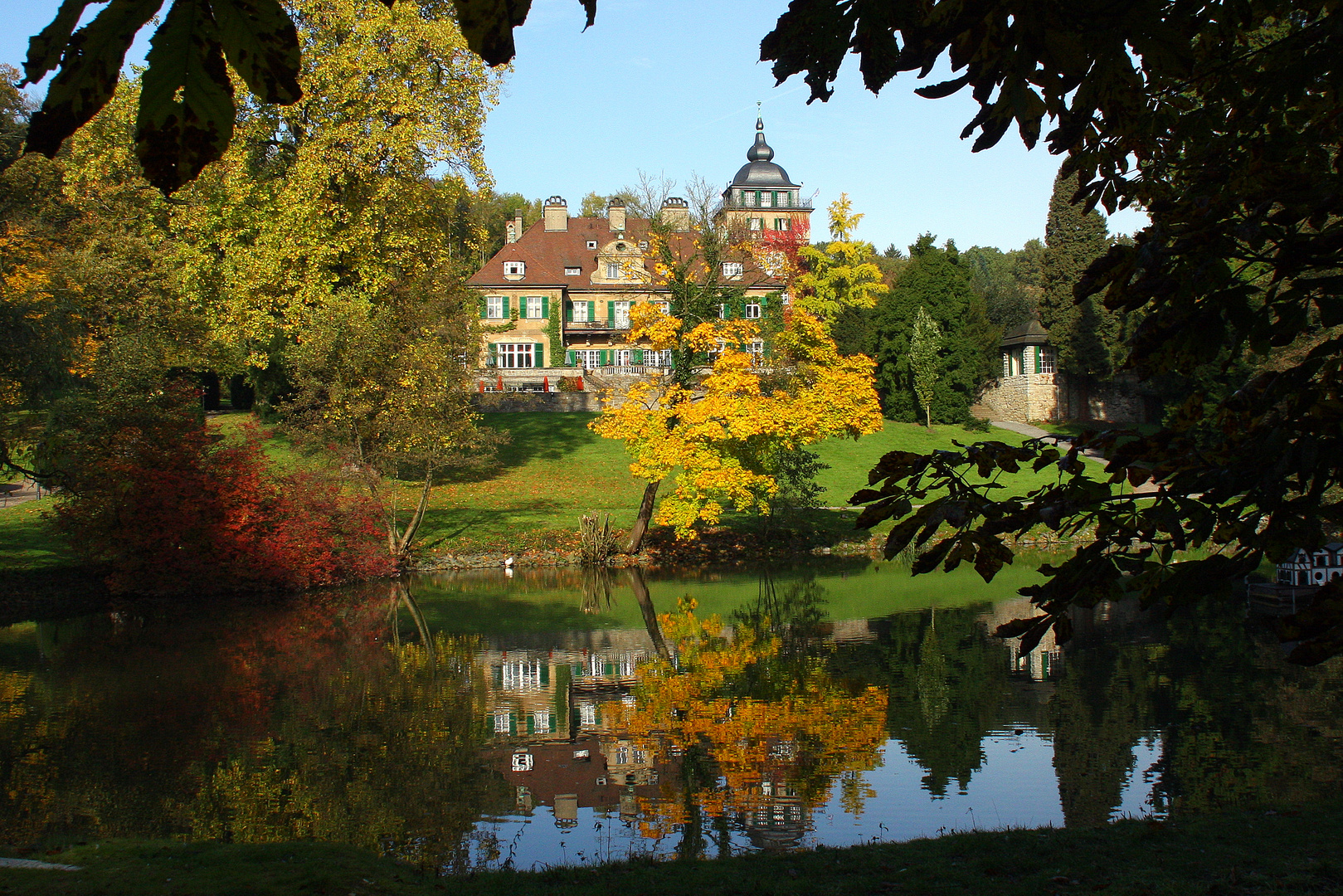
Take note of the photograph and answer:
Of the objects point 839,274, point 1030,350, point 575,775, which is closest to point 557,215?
point 839,274

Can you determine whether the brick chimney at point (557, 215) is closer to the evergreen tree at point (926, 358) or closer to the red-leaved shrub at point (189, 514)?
the evergreen tree at point (926, 358)

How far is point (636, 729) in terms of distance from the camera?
10773mm

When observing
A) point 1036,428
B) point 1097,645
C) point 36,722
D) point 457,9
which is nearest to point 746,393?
point 1097,645

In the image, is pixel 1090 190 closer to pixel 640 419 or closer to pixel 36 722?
pixel 36 722

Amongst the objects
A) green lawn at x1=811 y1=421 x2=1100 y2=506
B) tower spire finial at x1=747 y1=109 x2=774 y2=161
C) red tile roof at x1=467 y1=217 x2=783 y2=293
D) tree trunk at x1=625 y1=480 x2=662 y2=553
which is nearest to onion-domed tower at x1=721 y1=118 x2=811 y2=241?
tower spire finial at x1=747 y1=109 x2=774 y2=161

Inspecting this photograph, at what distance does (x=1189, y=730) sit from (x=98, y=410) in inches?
759

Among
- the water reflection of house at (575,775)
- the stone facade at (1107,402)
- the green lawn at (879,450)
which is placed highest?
the stone facade at (1107,402)

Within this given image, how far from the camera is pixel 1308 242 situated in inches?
104

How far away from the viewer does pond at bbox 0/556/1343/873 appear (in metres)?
7.91

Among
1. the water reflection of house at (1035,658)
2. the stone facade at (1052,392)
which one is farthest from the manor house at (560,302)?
the water reflection of house at (1035,658)

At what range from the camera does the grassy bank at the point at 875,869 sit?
18.1 ft

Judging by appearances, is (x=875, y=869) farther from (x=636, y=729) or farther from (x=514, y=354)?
(x=514, y=354)

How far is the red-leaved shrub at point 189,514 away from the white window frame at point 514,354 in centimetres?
2812

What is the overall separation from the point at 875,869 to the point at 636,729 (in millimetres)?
4974
